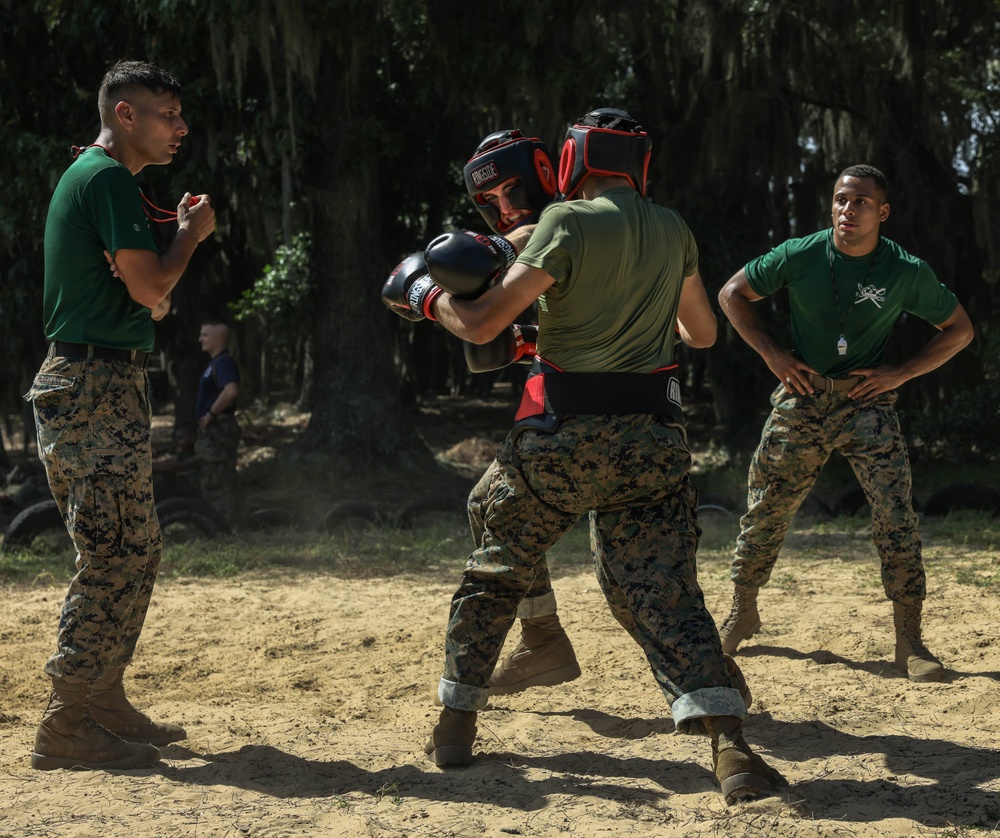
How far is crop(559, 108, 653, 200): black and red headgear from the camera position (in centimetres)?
368

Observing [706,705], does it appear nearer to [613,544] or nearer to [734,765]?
[734,765]

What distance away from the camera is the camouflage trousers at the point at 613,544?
11.2ft

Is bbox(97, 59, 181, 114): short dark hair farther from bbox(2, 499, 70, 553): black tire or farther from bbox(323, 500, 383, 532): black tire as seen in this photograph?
bbox(323, 500, 383, 532): black tire

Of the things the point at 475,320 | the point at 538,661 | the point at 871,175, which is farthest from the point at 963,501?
the point at 475,320

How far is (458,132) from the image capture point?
1429cm

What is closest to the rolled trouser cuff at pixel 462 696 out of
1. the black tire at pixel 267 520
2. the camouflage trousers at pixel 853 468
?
the camouflage trousers at pixel 853 468

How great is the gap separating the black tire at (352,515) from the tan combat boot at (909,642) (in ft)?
17.6

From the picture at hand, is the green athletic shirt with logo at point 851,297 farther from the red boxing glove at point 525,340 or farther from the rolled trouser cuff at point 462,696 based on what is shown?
the rolled trouser cuff at point 462,696

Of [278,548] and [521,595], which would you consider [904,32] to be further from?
[521,595]

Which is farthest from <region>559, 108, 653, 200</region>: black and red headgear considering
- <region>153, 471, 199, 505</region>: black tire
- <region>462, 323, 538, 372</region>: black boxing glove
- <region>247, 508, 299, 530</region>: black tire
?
<region>153, 471, 199, 505</region>: black tire

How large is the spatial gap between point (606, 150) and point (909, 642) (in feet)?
8.76

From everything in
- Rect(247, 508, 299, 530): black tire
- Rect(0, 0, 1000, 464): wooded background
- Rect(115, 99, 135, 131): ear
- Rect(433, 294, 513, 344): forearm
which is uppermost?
Rect(0, 0, 1000, 464): wooded background

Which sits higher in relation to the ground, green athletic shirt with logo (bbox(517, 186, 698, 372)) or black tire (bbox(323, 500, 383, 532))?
green athletic shirt with logo (bbox(517, 186, 698, 372))

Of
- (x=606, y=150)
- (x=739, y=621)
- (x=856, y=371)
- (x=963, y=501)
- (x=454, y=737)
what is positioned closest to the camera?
(x=606, y=150)
